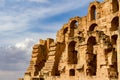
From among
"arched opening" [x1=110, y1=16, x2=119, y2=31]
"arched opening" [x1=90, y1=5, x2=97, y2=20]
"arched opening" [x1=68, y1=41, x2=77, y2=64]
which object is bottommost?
"arched opening" [x1=68, y1=41, x2=77, y2=64]

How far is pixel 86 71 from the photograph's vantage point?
28.5 m

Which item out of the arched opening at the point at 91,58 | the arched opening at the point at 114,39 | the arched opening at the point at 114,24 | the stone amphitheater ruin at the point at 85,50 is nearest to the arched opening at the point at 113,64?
the stone amphitheater ruin at the point at 85,50

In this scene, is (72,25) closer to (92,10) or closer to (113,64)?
(92,10)

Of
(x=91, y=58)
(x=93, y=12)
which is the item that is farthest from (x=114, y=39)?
(x=93, y=12)

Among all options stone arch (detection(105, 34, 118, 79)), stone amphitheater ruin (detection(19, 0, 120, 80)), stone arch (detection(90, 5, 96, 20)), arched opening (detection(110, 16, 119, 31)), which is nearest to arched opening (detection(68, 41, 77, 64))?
stone amphitheater ruin (detection(19, 0, 120, 80))

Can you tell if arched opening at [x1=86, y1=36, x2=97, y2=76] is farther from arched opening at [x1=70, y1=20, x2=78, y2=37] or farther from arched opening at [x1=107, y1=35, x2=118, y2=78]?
arched opening at [x1=70, y1=20, x2=78, y2=37]

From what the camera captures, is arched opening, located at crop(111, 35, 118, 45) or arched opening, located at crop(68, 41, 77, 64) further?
arched opening, located at crop(68, 41, 77, 64)

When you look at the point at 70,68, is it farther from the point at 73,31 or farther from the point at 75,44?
the point at 73,31

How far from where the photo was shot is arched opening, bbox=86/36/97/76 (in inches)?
1125

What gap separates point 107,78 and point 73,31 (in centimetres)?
1285

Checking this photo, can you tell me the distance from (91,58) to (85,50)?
38.3 inches

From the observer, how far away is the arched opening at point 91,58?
28.6 m

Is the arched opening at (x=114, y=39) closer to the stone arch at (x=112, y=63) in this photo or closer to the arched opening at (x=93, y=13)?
the stone arch at (x=112, y=63)

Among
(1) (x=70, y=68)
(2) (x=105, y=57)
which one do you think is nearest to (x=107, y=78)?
(2) (x=105, y=57)
